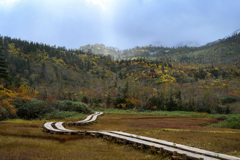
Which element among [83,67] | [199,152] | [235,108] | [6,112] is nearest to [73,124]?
[6,112]

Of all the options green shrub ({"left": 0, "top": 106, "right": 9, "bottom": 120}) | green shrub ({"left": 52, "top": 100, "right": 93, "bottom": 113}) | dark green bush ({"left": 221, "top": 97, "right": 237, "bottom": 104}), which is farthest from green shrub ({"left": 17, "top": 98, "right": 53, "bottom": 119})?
dark green bush ({"left": 221, "top": 97, "right": 237, "bottom": 104})

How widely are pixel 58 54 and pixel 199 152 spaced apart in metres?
182

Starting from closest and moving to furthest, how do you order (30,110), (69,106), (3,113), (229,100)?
(3,113), (30,110), (69,106), (229,100)

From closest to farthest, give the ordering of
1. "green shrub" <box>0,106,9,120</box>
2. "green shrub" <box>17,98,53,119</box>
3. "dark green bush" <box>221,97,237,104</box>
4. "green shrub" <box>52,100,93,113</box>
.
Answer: "green shrub" <box>0,106,9,120</box>, "green shrub" <box>17,98,53,119</box>, "green shrub" <box>52,100,93,113</box>, "dark green bush" <box>221,97,237,104</box>

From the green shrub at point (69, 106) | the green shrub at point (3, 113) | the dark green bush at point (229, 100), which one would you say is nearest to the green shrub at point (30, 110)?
the green shrub at point (3, 113)

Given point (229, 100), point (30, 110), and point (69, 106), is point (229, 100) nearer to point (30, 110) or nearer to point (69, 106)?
point (69, 106)

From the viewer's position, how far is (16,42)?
161 meters

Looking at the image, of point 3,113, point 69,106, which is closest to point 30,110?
point 3,113

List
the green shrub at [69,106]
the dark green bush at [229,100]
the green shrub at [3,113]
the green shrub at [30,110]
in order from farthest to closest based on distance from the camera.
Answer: the dark green bush at [229,100]
the green shrub at [69,106]
the green shrub at [30,110]
the green shrub at [3,113]

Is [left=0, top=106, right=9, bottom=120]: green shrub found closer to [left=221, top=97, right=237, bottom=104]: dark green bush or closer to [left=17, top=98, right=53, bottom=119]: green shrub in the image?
[left=17, top=98, right=53, bottom=119]: green shrub

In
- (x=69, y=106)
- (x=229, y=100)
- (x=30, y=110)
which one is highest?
(x=229, y=100)

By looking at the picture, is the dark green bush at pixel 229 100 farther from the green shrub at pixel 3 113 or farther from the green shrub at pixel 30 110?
the green shrub at pixel 3 113

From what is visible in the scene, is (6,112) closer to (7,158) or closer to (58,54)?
(7,158)

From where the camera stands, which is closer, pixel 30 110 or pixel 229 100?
pixel 30 110
